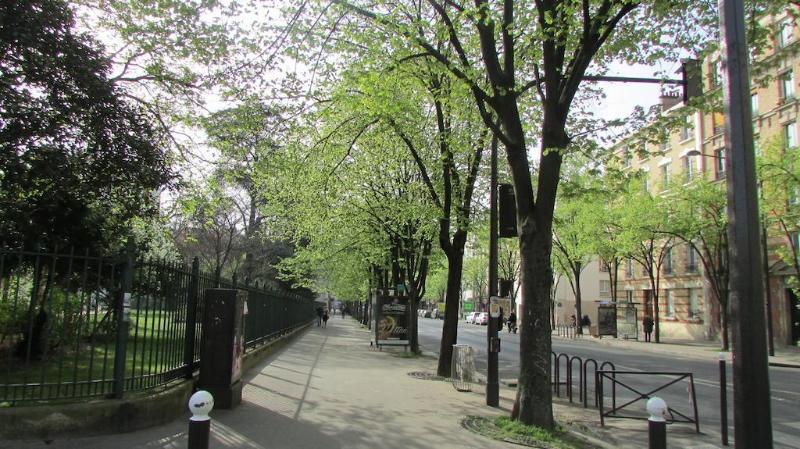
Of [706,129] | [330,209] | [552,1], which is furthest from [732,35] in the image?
[706,129]

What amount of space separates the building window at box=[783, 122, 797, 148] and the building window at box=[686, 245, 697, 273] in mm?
10555

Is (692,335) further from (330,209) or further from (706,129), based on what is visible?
(330,209)

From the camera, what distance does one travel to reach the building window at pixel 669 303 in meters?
41.3

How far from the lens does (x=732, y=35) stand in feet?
15.4

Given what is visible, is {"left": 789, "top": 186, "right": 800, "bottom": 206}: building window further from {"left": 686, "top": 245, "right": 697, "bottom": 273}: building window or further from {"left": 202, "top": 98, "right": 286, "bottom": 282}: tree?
{"left": 202, "top": 98, "right": 286, "bottom": 282}: tree

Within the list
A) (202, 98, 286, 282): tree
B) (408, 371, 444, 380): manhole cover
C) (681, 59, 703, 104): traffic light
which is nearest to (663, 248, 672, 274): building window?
(408, 371, 444, 380): manhole cover

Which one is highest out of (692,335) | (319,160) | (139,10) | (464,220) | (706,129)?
(706,129)

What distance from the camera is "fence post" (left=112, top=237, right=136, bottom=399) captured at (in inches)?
263

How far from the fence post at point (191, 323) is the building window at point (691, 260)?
123ft

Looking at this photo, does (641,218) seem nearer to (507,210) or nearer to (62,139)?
(507,210)

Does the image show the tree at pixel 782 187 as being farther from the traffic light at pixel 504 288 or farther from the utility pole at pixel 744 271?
the utility pole at pixel 744 271

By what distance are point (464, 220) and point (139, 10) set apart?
323 inches

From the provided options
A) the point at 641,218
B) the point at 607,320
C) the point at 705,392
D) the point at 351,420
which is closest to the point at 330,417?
the point at 351,420

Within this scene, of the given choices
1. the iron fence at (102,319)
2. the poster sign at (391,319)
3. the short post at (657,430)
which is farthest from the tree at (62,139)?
the poster sign at (391,319)
